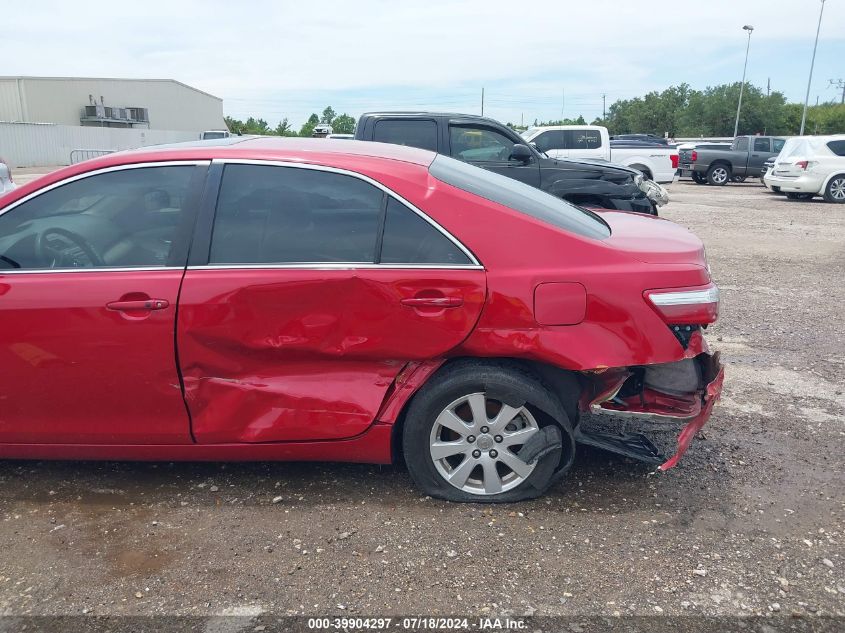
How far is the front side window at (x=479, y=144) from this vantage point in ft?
31.2

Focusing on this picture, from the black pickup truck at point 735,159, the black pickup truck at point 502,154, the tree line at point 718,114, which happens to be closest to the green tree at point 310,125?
the tree line at point 718,114

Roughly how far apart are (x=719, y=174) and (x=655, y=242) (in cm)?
2463

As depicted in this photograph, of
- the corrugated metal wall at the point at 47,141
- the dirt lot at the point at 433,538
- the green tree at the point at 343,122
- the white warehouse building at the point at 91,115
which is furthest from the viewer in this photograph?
the green tree at the point at 343,122

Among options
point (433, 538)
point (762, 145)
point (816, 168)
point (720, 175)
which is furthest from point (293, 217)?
point (762, 145)

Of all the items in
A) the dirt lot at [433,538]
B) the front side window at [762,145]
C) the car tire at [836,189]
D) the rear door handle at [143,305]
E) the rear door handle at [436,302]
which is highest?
the front side window at [762,145]

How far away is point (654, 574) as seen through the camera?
288 cm

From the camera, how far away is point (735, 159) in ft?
84.0

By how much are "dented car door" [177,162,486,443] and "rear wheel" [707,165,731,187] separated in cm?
2527

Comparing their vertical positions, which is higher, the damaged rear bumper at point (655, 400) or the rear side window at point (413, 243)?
the rear side window at point (413, 243)

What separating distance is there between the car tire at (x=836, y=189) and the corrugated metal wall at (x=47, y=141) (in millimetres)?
26749

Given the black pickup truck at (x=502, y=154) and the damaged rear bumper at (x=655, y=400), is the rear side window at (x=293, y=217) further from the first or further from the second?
the black pickup truck at (x=502, y=154)

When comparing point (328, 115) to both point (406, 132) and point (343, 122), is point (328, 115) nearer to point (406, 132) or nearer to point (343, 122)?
point (343, 122)

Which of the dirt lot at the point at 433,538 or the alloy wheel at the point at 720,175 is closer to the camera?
the dirt lot at the point at 433,538

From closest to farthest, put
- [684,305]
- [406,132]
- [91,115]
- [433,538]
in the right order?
1. [433,538]
2. [684,305]
3. [406,132]
4. [91,115]
